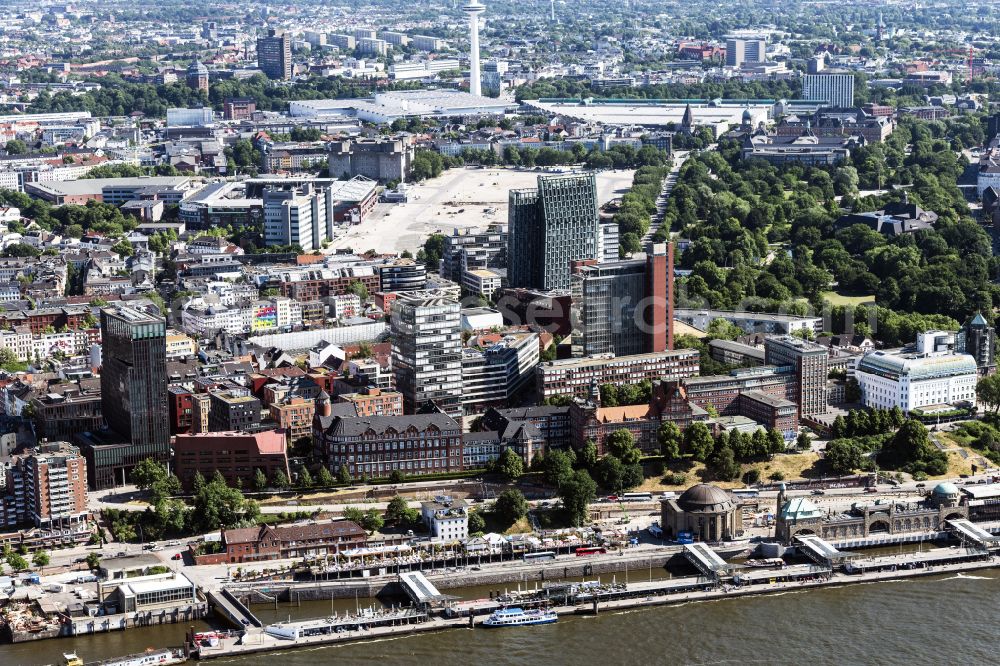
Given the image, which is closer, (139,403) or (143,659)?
(143,659)

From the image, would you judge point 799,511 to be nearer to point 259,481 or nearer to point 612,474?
point 612,474

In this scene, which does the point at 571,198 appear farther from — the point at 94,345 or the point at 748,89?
the point at 748,89

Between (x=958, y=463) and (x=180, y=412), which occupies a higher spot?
(x=180, y=412)

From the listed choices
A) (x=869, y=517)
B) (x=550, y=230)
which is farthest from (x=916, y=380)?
(x=550, y=230)

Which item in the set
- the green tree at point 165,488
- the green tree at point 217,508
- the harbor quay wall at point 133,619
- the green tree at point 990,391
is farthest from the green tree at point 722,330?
the harbor quay wall at point 133,619

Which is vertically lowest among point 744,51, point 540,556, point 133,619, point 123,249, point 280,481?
point 133,619

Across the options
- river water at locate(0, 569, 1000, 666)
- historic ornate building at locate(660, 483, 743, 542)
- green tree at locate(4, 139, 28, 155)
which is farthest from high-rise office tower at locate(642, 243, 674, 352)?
green tree at locate(4, 139, 28, 155)
